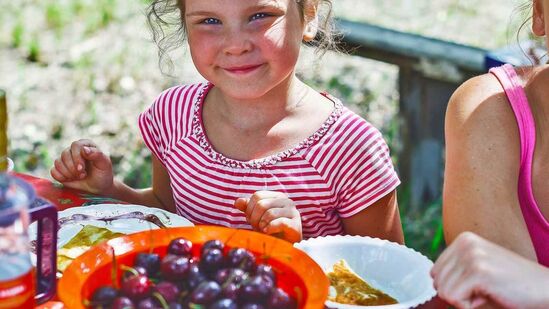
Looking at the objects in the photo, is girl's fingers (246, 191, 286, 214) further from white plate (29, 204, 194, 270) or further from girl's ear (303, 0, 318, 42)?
girl's ear (303, 0, 318, 42)

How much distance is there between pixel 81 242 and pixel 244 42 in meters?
0.54

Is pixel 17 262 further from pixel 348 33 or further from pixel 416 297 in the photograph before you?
pixel 348 33

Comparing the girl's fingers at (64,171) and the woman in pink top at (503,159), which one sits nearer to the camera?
the woman in pink top at (503,159)

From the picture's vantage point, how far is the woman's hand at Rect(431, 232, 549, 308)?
4.15 feet

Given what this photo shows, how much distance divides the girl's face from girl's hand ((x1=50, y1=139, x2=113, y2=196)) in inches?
13.3

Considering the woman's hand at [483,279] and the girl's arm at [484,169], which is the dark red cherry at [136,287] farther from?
the girl's arm at [484,169]

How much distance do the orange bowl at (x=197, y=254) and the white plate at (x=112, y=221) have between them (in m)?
0.33

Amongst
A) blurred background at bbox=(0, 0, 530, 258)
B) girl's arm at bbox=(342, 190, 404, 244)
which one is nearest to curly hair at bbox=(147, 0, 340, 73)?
girl's arm at bbox=(342, 190, 404, 244)

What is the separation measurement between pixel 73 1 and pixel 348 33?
7.77 feet

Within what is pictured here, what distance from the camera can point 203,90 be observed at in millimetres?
2082

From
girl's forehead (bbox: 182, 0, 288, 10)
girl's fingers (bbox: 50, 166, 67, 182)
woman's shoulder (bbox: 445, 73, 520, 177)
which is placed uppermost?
girl's forehead (bbox: 182, 0, 288, 10)

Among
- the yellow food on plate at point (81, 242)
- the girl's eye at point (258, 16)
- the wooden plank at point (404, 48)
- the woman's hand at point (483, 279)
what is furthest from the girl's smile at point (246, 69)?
the wooden plank at point (404, 48)

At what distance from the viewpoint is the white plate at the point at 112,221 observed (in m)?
1.62

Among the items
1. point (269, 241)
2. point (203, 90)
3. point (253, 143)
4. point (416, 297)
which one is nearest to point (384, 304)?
point (416, 297)
